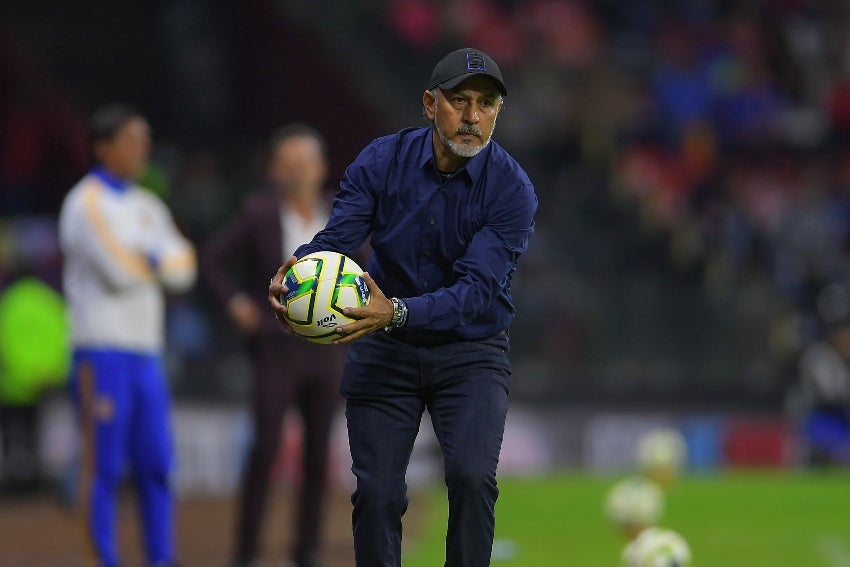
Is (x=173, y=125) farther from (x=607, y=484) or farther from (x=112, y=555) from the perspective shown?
(x=112, y=555)

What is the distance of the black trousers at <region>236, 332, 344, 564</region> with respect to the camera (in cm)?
1002

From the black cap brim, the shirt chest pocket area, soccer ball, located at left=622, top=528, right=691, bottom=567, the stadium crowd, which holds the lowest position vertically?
soccer ball, located at left=622, top=528, right=691, bottom=567

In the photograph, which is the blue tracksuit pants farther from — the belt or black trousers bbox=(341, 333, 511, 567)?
the belt

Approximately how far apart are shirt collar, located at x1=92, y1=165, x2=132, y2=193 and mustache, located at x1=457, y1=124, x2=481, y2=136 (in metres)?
3.76

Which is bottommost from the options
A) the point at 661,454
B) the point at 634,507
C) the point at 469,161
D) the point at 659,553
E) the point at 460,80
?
the point at 659,553

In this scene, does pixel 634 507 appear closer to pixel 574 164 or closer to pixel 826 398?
pixel 826 398

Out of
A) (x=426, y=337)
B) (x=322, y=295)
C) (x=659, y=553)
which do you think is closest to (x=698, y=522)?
(x=659, y=553)

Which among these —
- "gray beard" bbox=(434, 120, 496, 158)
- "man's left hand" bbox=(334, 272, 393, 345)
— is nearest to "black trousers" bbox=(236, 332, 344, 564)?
"gray beard" bbox=(434, 120, 496, 158)

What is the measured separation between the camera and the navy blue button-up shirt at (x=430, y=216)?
6598mm

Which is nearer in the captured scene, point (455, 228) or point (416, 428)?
point (455, 228)

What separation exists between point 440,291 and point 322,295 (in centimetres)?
51

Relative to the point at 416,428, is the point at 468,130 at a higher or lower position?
higher

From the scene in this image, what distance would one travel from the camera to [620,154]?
70.3 ft

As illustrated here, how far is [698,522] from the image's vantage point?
1346 cm
